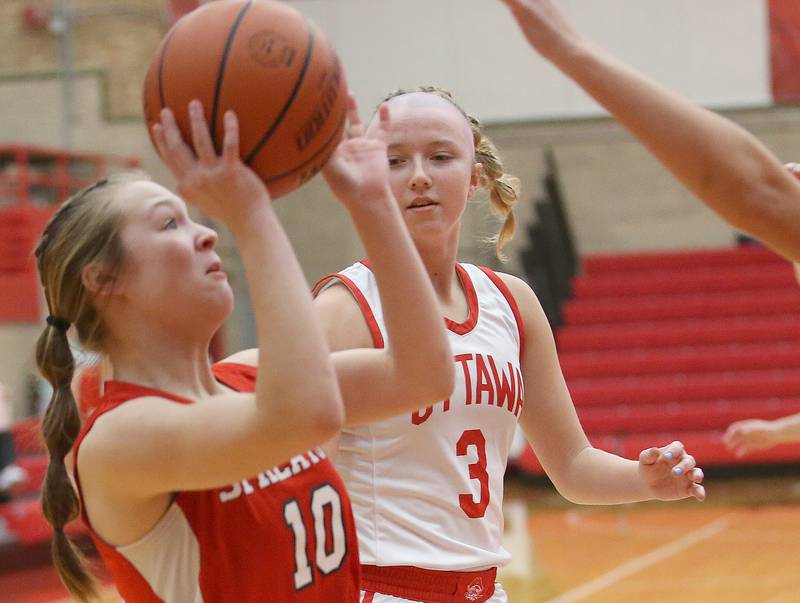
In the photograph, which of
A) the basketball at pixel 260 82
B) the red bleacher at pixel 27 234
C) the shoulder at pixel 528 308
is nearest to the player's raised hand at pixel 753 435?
the shoulder at pixel 528 308

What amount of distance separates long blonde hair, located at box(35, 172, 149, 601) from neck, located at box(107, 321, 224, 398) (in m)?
0.07

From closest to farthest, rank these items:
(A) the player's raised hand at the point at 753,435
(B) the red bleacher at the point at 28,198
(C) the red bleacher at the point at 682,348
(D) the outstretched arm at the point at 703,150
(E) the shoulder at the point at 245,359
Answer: (D) the outstretched arm at the point at 703,150 → (E) the shoulder at the point at 245,359 → (A) the player's raised hand at the point at 753,435 → (B) the red bleacher at the point at 28,198 → (C) the red bleacher at the point at 682,348

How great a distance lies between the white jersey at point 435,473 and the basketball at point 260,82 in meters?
0.83

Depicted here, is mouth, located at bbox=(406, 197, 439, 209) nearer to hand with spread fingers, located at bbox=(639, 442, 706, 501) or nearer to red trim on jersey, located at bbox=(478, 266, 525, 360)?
red trim on jersey, located at bbox=(478, 266, 525, 360)

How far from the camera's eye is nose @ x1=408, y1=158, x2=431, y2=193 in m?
2.54

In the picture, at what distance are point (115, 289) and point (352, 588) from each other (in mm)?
659

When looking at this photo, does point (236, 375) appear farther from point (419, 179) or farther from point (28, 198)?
point (28, 198)

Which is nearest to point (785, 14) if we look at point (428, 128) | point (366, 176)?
point (428, 128)

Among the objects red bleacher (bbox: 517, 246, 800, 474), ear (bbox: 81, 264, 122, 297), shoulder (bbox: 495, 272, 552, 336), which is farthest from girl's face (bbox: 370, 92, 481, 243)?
red bleacher (bbox: 517, 246, 800, 474)

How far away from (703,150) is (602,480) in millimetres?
1505

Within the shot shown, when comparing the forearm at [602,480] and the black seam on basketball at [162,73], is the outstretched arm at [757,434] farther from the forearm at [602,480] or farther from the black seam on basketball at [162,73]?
the black seam on basketball at [162,73]

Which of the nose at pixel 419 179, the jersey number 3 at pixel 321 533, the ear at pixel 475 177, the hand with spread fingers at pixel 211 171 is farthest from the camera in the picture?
the ear at pixel 475 177

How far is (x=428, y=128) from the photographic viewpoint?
260cm

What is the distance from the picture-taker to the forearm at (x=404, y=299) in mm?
1802
